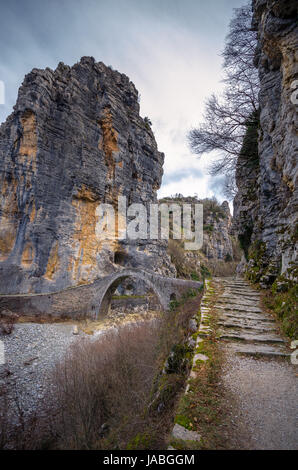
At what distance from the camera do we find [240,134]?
28.8ft

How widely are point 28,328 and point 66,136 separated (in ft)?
46.8

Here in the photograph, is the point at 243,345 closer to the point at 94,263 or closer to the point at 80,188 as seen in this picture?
the point at 94,263

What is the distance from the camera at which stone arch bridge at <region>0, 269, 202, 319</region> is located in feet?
39.5

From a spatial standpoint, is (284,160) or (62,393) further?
(62,393)

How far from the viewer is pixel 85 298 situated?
559 inches

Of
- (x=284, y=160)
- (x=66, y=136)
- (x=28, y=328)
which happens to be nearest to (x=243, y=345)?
(x=284, y=160)

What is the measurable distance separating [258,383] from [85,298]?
13615mm

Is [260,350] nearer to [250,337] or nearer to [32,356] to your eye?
[250,337]

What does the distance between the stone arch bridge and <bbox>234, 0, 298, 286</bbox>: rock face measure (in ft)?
17.0

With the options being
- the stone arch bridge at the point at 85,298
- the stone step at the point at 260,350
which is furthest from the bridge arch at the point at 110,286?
the stone step at the point at 260,350
